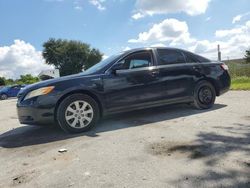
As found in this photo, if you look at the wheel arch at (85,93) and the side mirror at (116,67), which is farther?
the side mirror at (116,67)

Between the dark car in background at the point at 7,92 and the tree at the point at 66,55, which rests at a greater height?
the tree at the point at 66,55

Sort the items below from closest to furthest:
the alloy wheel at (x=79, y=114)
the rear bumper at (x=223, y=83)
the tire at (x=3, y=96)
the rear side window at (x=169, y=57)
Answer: the alloy wheel at (x=79, y=114)
the rear side window at (x=169, y=57)
the rear bumper at (x=223, y=83)
the tire at (x=3, y=96)

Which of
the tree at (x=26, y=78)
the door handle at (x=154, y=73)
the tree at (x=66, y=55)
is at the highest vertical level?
the tree at (x=66, y=55)

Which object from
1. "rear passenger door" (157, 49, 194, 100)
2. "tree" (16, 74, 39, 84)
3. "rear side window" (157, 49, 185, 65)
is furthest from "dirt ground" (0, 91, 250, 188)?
"tree" (16, 74, 39, 84)

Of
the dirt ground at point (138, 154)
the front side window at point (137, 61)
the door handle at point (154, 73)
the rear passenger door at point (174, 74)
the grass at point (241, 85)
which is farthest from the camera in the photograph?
the grass at point (241, 85)

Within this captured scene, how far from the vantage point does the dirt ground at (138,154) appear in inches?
→ 143

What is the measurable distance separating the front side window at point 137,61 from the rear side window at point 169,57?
0.29 m

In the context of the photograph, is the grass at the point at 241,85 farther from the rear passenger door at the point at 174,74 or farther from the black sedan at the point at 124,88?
the rear passenger door at the point at 174,74

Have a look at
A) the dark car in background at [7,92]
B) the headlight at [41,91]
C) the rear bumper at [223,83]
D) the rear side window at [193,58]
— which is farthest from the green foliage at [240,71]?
the dark car in background at [7,92]

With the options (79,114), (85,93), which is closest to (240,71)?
(85,93)

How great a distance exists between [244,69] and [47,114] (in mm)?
17432

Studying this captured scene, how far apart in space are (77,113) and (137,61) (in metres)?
1.69

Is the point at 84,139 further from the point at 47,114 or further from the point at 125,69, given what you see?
the point at 125,69

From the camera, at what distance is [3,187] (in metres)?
3.77
